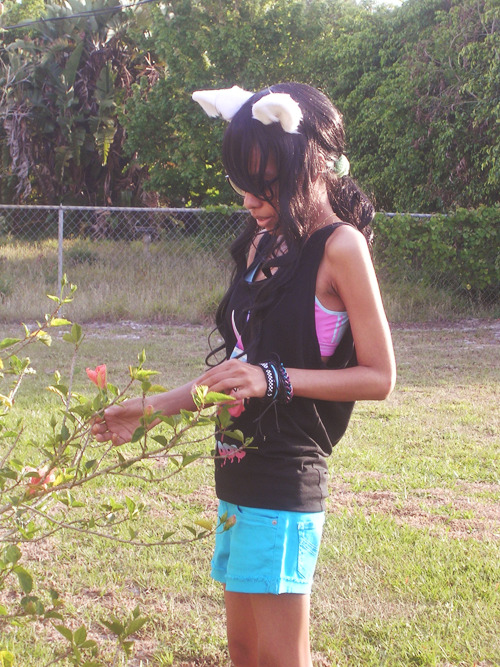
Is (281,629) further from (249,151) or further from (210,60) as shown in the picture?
(210,60)

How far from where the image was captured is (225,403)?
1.31 metres

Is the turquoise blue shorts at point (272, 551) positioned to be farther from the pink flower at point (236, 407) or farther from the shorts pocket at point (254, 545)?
the pink flower at point (236, 407)

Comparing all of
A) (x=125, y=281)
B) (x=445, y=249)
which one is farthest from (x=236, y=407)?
(x=445, y=249)

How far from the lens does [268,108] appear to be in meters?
1.45

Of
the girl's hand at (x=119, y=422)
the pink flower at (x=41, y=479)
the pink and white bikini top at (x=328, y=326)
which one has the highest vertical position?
the pink and white bikini top at (x=328, y=326)

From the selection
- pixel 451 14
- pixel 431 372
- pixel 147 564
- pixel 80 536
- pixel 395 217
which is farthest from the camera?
pixel 451 14

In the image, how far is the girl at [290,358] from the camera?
1499mm

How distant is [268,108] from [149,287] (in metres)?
8.99

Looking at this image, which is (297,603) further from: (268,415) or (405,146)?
(405,146)

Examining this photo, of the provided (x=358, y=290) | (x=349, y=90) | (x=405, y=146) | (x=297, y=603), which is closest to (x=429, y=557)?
(x=297, y=603)

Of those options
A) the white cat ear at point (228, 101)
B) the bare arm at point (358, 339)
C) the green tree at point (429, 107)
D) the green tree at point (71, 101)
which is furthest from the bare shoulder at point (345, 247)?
the green tree at point (71, 101)

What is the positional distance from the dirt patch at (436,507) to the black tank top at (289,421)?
1912 millimetres

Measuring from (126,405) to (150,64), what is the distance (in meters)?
19.9

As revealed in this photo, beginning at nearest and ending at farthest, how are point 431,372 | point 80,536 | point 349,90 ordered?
point 80,536, point 431,372, point 349,90
